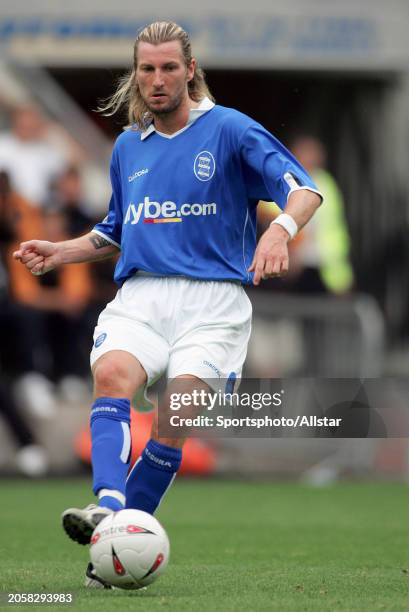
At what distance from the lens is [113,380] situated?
5703 millimetres

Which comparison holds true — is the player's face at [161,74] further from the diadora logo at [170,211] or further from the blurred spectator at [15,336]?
the blurred spectator at [15,336]

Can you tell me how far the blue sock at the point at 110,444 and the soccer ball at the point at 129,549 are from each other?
Result: 18 cm

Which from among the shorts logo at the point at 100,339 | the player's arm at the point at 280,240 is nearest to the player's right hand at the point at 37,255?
the shorts logo at the point at 100,339

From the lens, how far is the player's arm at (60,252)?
6199 millimetres

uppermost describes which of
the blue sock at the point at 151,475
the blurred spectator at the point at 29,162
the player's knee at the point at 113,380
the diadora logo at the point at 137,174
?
the blurred spectator at the point at 29,162

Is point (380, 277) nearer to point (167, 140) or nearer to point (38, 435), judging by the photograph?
point (38, 435)

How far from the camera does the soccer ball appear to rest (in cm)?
528

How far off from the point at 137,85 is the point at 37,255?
849mm

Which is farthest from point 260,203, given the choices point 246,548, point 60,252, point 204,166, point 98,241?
point 204,166

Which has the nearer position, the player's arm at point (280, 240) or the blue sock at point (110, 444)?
the player's arm at point (280, 240)

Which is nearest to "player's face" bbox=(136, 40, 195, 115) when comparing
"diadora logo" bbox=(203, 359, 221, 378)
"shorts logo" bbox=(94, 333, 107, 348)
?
"shorts logo" bbox=(94, 333, 107, 348)

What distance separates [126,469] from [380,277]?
41.9 ft

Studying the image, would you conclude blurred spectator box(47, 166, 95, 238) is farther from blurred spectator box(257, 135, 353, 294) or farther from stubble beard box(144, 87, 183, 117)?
stubble beard box(144, 87, 183, 117)

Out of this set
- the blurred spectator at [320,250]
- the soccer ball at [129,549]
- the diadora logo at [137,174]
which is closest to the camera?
the soccer ball at [129,549]
